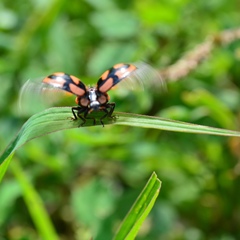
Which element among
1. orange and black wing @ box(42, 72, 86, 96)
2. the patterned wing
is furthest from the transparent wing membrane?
orange and black wing @ box(42, 72, 86, 96)

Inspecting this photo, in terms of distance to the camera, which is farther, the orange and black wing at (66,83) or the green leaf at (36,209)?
the green leaf at (36,209)

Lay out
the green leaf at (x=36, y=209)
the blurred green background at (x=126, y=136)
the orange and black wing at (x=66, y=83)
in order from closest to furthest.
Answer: the orange and black wing at (x=66, y=83) < the green leaf at (x=36, y=209) < the blurred green background at (x=126, y=136)

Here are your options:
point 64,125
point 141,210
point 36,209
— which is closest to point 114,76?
point 64,125

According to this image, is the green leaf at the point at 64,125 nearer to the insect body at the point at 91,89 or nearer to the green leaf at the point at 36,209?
the insect body at the point at 91,89

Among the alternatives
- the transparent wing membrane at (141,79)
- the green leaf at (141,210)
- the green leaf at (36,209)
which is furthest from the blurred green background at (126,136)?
the green leaf at (141,210)

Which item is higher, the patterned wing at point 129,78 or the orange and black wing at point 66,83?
the orange and black wing at point 66,83

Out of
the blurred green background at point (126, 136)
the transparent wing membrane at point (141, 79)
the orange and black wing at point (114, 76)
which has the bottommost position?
the blurred green background at point (126, 136)

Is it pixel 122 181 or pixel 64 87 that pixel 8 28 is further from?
pixel 64 87
